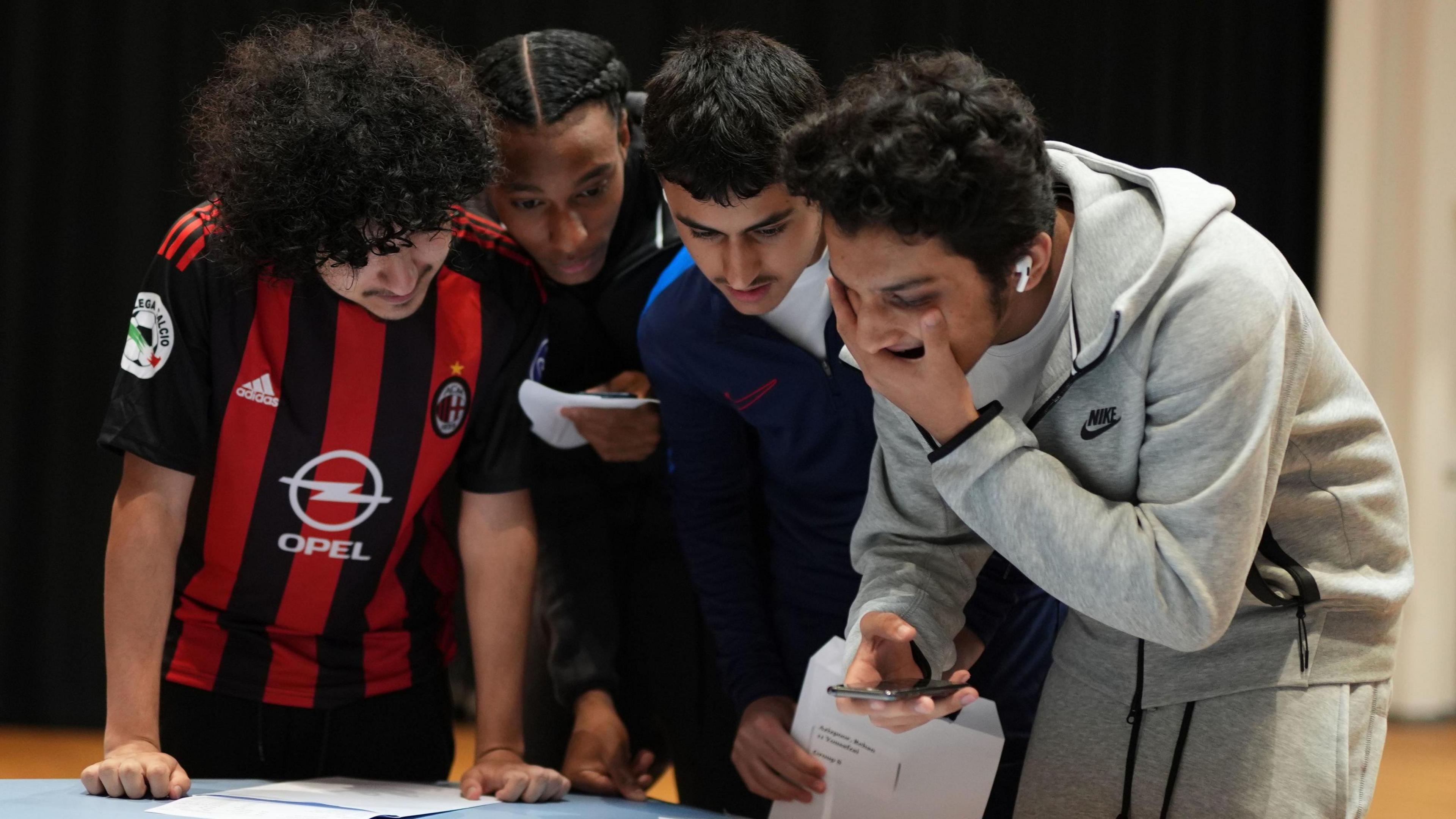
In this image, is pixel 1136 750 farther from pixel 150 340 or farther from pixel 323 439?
pixel 150 340

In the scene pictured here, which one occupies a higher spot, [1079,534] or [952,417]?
[952,417]

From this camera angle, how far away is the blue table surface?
1313 millimetres

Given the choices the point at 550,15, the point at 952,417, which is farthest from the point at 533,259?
the point at 550,15

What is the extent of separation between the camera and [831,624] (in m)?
1.86

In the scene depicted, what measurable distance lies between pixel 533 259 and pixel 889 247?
0.89m

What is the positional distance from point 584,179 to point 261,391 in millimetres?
579

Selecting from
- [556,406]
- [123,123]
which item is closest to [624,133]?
[556,406]

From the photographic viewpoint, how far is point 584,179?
1.87 meters

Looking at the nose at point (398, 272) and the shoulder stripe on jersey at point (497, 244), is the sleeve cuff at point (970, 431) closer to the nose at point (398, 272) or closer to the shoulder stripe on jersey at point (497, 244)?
the nose at point (398, 272)

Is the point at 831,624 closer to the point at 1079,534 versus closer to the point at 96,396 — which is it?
the point at 1079,534

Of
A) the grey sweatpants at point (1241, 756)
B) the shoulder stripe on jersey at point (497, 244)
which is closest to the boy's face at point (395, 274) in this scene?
the shoulder stripe on jersey at point (497, 244)

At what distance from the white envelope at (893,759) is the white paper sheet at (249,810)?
559mm

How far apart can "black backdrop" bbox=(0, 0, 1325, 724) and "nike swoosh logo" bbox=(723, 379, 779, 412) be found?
235 cm

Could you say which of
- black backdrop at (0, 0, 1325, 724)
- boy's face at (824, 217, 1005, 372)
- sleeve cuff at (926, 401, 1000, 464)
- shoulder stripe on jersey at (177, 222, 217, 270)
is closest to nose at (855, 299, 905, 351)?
boy's face at (824, 217, 1005, 372)
